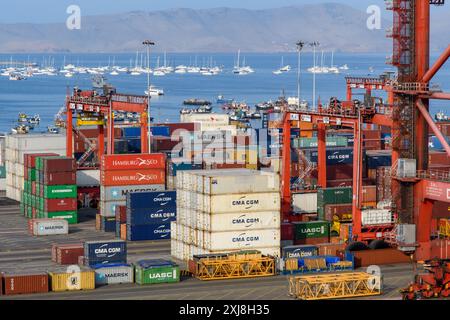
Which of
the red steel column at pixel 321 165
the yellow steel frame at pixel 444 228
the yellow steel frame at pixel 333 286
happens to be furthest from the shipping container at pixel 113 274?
the red steel column at pixel 321 165

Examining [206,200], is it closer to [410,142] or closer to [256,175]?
[256,175]

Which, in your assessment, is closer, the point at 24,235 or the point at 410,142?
the point at 410,142

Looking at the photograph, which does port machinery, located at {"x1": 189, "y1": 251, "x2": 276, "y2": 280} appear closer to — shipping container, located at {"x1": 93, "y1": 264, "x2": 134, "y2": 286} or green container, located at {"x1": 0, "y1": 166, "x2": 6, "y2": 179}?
shipping container, located at {"x1": 93, "y1": 264, "x2": 134, "y2": 286}

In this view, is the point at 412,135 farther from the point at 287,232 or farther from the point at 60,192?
the point at 60,192

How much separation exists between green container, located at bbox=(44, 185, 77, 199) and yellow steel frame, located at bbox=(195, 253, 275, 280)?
995 inches

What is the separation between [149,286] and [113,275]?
7.25 ft

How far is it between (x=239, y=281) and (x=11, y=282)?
12179mm

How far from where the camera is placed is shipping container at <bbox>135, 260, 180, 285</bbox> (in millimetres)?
61781

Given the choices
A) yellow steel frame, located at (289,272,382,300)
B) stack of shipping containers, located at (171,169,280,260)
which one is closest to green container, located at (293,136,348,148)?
stack of shipping containers, located at (171,169,280,260)

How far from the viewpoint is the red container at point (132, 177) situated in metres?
82.4

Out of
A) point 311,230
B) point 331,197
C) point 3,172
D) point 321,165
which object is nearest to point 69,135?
point 3,172

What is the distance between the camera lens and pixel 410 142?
70.8 metres

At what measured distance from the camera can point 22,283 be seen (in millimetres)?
59438
